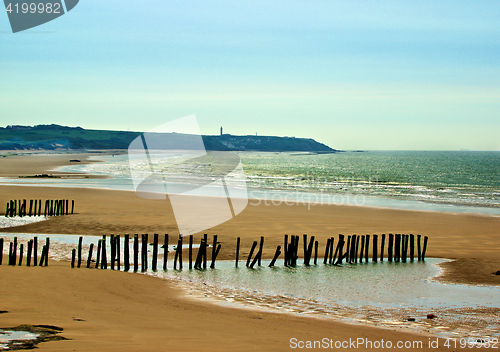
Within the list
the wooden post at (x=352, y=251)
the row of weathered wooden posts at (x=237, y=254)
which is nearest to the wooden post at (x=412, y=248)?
the row of weathered wooden posts at (x=237, y=254)

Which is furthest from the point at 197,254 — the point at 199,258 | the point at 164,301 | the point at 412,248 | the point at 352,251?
the point at 412,248

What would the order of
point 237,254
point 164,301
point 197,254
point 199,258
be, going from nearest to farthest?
point 164,301, point 199,258, point 237,254, point 197,254

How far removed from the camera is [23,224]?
21203 millimetres

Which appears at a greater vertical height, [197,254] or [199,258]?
[199,258]

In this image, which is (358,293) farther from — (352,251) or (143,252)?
(143,252)

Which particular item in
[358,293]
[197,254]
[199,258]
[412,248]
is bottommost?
[358,293]

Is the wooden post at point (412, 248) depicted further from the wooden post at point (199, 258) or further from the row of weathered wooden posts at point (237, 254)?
the wooden post at point (199, 258)

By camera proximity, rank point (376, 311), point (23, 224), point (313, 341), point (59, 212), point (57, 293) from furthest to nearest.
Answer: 1. point (59, 212)
2. point (23, 224)
3. point (376, 311)
4. point (57, 293)
5. point (313, 341)

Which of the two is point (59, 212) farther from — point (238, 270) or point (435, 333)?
point (435, 333)

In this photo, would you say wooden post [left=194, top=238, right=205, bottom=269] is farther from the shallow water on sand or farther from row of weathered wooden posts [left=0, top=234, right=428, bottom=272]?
the shallow water on sand

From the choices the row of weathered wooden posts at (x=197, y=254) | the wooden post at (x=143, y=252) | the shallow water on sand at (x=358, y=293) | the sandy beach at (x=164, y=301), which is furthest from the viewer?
the wooden post at (x=143, y=252)

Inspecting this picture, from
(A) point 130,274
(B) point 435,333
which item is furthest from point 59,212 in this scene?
(B) point 435,333

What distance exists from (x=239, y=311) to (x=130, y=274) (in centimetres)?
477

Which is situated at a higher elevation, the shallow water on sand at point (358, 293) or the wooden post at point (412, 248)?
the wooden post at point (412, 248)
